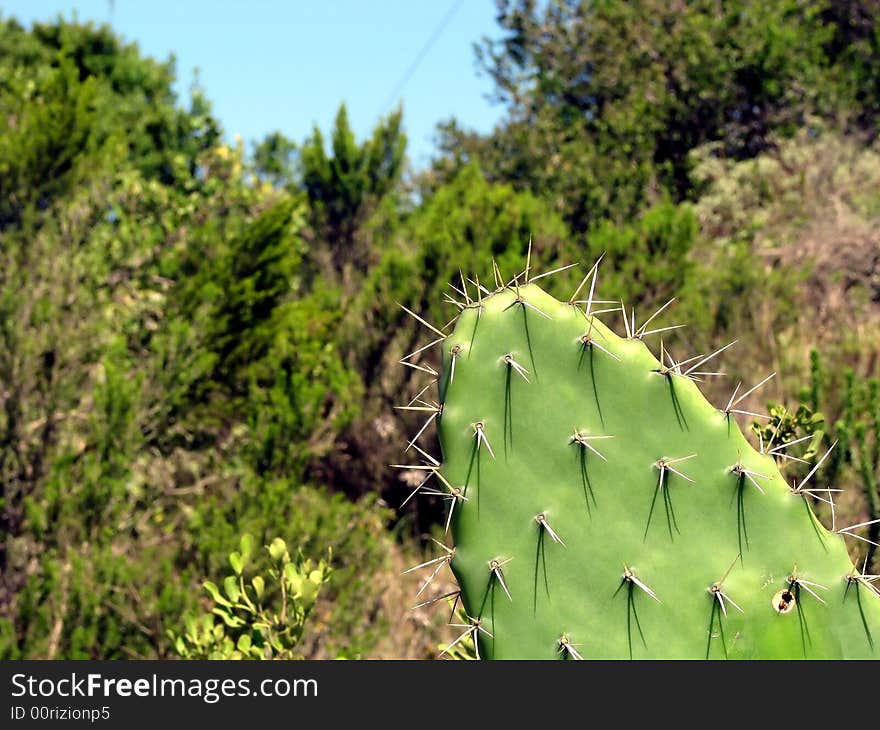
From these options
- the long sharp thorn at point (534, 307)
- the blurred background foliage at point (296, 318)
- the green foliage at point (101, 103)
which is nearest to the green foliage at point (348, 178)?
the blurred background foliage at point (296, 318)

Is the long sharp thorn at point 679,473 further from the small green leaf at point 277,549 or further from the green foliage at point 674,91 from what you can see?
the green foliage at point 674,91

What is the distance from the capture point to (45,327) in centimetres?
543

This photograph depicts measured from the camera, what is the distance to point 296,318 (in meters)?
6.48

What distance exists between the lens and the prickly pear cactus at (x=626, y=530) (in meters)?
1.64

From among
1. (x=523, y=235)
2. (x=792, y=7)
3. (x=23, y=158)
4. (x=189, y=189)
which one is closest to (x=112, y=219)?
(x=23, y=158)

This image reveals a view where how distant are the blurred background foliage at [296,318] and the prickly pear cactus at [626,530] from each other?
1126 millimetres

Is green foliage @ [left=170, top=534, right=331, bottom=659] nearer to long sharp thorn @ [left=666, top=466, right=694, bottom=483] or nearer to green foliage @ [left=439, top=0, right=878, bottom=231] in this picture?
long sharp thorn @ [left=666, top=466, right=694, bottom=483]

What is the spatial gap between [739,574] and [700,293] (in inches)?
268

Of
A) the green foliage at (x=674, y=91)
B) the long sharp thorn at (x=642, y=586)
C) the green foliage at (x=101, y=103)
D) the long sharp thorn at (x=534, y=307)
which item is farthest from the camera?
the green foliage at (x=674, y=91)

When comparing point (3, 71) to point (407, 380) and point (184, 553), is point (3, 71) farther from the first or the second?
point (184, 553)

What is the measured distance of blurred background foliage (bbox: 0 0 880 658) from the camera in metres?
5.04

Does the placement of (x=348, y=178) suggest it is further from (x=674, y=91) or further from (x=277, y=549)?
(x=277, y=549)

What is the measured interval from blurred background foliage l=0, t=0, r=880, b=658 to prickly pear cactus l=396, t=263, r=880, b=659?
1.13m

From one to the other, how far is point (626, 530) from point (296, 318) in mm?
5010
